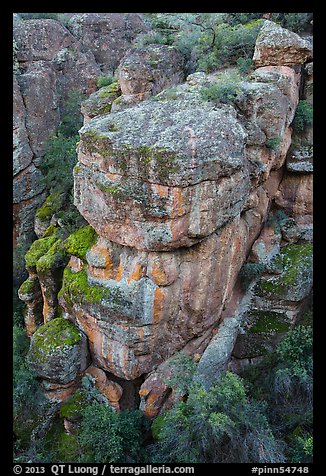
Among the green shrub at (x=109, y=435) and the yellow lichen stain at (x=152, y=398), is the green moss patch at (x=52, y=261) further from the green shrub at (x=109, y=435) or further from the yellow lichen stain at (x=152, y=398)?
→ the yellow lichen stain at (x=152, y=398)

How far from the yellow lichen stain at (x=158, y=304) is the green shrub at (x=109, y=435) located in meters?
2.94

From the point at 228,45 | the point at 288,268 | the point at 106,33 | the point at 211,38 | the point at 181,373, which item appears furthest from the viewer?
the point at 106,33

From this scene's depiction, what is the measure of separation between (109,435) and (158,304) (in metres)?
3.75

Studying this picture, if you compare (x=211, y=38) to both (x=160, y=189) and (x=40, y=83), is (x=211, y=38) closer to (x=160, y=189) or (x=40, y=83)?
(x=40, y=83)

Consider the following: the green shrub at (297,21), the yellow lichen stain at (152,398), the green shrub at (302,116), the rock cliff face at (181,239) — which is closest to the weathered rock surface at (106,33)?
the rock cliff face at (181,239)

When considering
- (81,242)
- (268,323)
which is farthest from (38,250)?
(268,323)

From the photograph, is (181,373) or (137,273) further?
(181,373)

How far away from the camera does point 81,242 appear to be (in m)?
12.6

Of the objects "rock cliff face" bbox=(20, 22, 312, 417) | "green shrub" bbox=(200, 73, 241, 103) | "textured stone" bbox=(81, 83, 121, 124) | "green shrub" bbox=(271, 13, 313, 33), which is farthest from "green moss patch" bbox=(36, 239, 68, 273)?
"green shrub" bbox=(271, 13, 313, 33)

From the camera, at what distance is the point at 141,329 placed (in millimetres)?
11672

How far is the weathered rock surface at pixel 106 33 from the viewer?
19750 mm

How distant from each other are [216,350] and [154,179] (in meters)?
5.97

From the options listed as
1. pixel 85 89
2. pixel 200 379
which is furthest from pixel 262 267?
pixel 85 89
